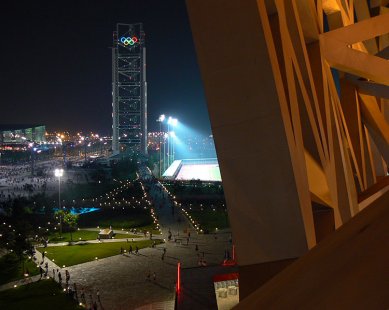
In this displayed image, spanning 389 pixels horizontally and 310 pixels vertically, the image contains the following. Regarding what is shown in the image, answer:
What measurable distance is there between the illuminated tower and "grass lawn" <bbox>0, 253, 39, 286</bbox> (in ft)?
144

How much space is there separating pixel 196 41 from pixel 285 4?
80cm

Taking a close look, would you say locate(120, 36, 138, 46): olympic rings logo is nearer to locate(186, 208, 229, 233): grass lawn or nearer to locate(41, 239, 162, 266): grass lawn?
locate(186, 208, 229, 233): grass lawn

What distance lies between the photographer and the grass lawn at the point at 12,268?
18.0 meters

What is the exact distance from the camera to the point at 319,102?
10.5ft

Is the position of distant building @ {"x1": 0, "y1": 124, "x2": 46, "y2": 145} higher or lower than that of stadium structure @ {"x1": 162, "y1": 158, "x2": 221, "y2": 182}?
higher

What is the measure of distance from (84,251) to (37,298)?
6295 millimetres

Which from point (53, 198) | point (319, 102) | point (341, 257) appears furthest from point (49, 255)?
point (341, 257)

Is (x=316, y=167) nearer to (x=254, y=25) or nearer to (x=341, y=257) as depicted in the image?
(x=254, y=25)

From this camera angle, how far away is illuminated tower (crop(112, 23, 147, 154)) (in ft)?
205

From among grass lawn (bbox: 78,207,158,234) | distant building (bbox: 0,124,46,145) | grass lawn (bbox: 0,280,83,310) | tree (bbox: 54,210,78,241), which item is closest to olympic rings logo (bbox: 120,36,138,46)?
grass lawn (bbox: 78,207,158,234)

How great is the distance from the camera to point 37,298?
15273mm

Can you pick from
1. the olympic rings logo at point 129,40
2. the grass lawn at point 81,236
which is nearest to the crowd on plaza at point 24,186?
the grass lawn at point 81,236

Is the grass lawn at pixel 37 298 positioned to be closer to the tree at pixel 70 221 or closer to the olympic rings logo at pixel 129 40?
the tree at pixel 70 221

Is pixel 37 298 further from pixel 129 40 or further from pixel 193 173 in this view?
pixel 129 40
